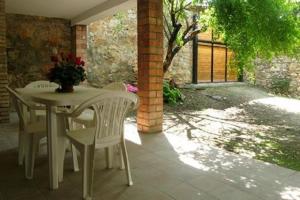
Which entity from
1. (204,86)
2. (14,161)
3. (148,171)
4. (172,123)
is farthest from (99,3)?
(204,86)

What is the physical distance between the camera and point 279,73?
33.7ft

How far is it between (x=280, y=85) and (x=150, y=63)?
7.68 meters

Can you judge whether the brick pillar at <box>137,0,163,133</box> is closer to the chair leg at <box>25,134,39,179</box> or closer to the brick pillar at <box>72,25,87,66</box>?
the chair leg at <box>25,134,39,179</box>

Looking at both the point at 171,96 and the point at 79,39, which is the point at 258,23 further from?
the point at 79,39

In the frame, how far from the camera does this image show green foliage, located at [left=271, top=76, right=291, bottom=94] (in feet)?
32.8

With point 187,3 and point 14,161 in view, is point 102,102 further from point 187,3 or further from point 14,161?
point 187,3

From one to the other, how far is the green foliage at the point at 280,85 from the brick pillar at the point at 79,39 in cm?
704

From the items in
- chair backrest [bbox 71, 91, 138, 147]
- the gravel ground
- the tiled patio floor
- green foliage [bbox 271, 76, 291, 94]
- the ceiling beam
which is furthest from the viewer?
green foliage [bbox 271, 76, 291, 94]

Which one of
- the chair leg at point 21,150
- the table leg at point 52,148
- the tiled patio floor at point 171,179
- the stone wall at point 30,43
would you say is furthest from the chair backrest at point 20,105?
the stone wall at point 30,43

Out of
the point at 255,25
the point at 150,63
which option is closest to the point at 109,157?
the point at 150,63

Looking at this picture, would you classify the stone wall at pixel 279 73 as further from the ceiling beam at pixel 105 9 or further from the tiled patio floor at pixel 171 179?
the tiled patio floor at pixel 171 179

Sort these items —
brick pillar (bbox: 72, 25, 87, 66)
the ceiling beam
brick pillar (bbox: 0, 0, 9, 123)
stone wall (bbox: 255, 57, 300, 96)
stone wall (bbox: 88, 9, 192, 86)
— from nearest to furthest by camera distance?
the ceiling beam, brick pillar (bbox: 0, 0, 9, 123), brick pillar (bbox: 72, 25, 87, 66), stone wall (bbox: 88, 9, 192, 86), stone wall (bbox: 255, 57, 300, 96)

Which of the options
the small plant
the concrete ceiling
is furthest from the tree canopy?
the small plant

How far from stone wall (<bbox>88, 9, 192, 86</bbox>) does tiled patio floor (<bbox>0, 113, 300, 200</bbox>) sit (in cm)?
441
